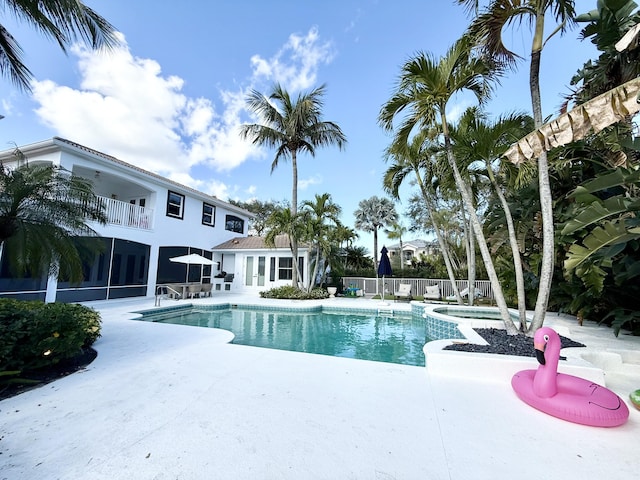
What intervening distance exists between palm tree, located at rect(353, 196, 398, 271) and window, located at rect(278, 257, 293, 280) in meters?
14.0

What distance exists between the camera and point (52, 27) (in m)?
5.81

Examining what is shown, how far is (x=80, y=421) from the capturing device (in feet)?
9.89

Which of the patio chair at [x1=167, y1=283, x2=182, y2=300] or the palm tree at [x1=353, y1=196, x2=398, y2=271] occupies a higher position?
the palm tree at [x1=353, y1=196, x2=398, y2=271]

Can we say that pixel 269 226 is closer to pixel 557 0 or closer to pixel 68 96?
pixel 68 96

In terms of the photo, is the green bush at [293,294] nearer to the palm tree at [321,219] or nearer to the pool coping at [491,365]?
the palm tree at [321,219]

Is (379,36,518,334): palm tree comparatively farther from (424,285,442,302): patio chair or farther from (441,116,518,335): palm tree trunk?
(424,285,442,302): patio chair

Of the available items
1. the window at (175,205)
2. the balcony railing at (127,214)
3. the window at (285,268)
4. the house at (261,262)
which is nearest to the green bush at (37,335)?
the balcony railing at (127,214)

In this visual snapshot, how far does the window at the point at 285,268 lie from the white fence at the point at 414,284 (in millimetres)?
3830

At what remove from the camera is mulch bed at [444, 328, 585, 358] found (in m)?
4.65

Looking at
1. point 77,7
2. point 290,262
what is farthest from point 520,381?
point 290,262

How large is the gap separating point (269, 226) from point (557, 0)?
12.6 metres

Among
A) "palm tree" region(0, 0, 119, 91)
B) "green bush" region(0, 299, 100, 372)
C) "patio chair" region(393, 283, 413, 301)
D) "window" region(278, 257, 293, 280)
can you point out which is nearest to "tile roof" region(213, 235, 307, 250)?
"window" region(278, 257, 293, 280)

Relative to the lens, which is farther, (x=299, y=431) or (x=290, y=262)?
(x=290, y=262)

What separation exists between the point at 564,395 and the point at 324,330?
6.45 m
